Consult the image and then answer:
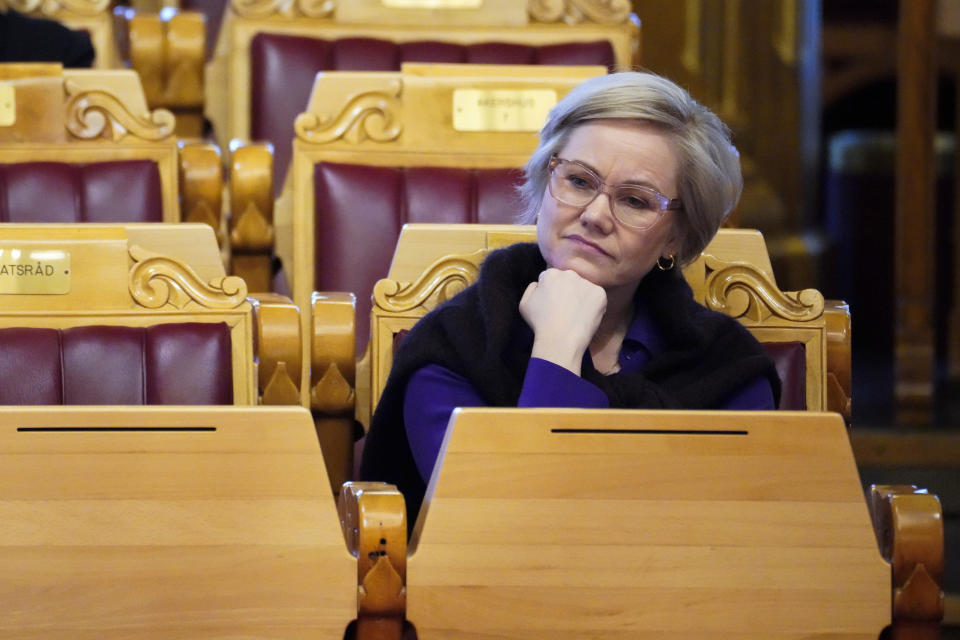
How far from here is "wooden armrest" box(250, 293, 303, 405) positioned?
28.9 inches

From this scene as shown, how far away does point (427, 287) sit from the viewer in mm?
747

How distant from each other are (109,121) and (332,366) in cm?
32

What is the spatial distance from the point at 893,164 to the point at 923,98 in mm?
765

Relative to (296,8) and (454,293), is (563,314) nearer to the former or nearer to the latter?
(454,293)

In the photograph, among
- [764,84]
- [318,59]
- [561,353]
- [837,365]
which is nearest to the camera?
[561,353]

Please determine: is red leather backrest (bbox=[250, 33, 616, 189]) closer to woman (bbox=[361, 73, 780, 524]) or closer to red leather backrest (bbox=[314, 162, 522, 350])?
red leather backrest (bbox=[314, 162, 522, 350])

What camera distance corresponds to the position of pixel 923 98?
1363mm

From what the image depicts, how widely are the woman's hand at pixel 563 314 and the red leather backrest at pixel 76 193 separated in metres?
0.36

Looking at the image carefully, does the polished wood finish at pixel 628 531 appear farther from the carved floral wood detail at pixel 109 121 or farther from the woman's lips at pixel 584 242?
the carved floral wood detail at pixel 109 121

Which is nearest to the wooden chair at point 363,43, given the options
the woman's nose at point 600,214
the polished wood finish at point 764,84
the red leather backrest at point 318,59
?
the red leather backrest at point 318,59

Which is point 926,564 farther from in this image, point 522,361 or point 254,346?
point 254,346

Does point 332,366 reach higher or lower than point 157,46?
lower

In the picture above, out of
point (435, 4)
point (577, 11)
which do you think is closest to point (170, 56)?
point (435, 4)

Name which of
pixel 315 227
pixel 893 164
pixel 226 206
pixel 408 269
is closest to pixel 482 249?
pixel 408 269
